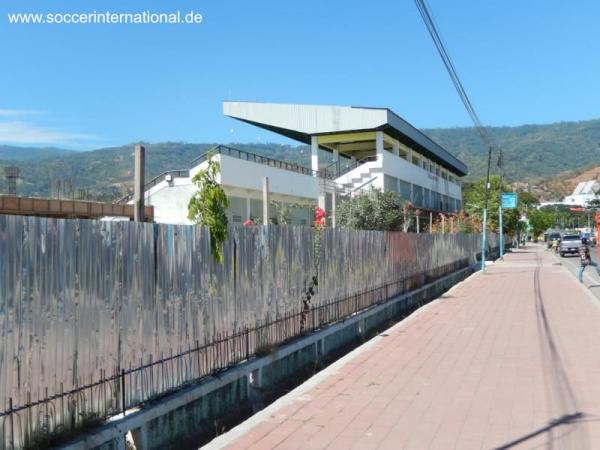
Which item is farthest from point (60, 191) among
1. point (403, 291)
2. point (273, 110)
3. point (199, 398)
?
point (273, 110)

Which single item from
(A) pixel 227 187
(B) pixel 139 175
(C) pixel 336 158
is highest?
(C) pixel 336 158

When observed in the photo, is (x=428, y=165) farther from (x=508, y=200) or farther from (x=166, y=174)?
(x=166, y=174)

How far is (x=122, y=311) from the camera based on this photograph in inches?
219

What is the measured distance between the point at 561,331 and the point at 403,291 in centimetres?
440

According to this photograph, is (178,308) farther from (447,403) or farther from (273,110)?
(273,110)

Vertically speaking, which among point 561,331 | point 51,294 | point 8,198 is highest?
point 8,198

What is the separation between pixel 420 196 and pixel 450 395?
5068 centimetres

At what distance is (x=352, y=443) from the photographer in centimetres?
609

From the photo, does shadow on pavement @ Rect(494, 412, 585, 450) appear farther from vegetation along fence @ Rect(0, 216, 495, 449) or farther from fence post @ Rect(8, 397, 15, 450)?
Result: fence post @ Rect(8, 397, 15, 450)

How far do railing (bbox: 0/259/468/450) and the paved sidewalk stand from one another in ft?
2.22

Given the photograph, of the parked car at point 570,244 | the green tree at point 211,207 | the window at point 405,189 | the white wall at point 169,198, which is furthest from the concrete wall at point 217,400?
the parked car at point 570,244

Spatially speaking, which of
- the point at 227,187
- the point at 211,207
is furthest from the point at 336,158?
the point at 211,207

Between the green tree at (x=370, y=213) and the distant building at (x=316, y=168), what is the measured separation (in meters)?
2.12

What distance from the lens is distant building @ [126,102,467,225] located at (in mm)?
31031
